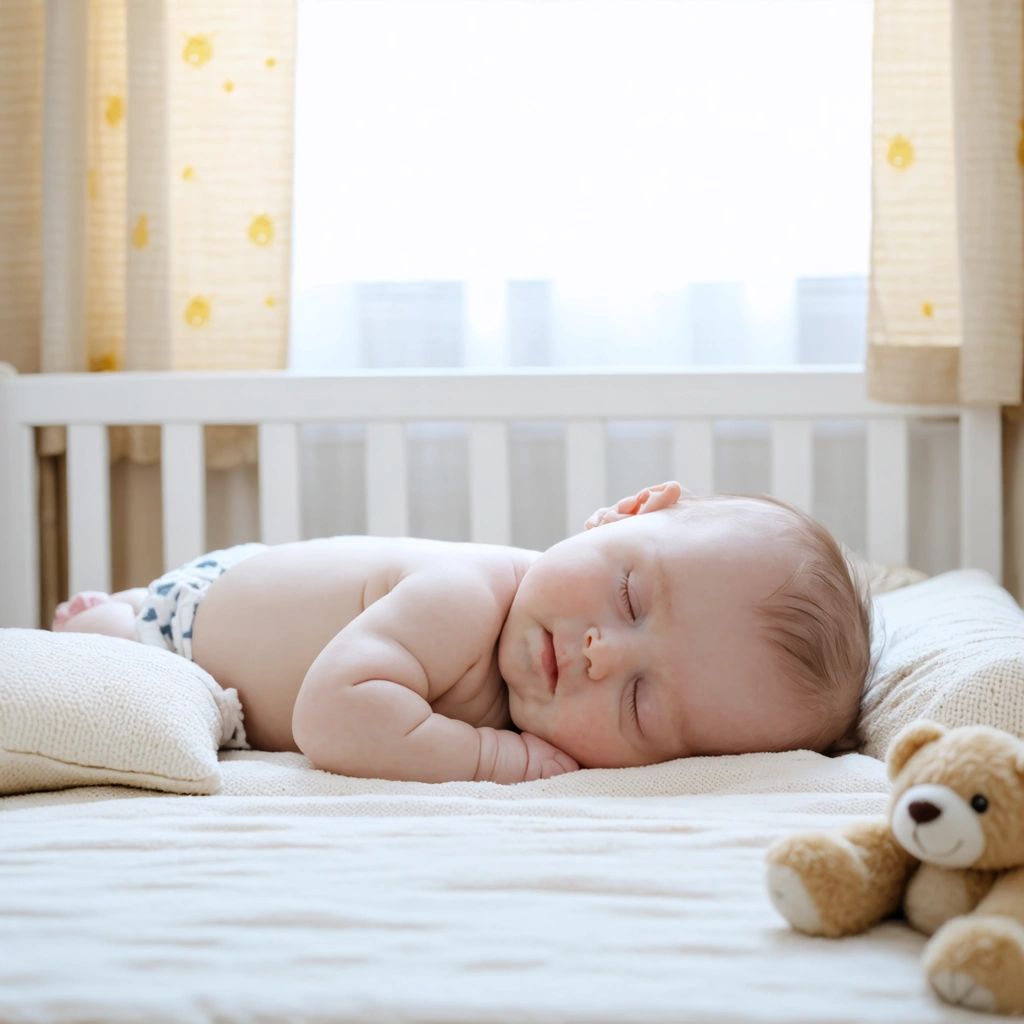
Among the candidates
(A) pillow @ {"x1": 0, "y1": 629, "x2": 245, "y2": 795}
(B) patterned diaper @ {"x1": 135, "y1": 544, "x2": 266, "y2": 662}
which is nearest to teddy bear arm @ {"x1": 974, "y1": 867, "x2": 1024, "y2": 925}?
(A) pillow @ {"x1": 0, "y1": 629, "x2": 245, "y2": 795}

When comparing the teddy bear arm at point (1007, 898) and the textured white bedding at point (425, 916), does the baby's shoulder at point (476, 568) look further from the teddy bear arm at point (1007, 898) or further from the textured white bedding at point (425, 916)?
the teddy bear arm at point (1007, 898)

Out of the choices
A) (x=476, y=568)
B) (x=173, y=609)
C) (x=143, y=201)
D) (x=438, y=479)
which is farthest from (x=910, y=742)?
(x=143, y=201)

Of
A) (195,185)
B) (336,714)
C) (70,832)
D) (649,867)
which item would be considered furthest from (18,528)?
(649,867)

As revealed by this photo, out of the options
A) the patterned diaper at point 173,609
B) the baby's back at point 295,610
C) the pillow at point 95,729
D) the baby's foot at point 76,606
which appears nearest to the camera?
the pillow at point 95,729

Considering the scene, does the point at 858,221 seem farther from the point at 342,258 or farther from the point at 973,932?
the point at 973,932

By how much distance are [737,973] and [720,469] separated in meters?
1.37

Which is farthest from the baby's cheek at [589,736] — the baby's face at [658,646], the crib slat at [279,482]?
the crib slat at [279,482]

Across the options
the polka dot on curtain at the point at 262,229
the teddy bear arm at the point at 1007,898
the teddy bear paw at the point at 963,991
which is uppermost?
the polka dot on curtain at the point at 262,229

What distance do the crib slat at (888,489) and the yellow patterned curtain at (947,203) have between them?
80 millimetres

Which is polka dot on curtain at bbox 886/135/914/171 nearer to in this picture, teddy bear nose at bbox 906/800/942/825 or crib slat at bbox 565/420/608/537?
crib slat at bbox 565/420/608/537

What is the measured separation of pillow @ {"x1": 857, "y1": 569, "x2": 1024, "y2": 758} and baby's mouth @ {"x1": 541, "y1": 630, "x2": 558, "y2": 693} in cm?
28

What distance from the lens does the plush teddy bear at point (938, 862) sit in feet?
1.57

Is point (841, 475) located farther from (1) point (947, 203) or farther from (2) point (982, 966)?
(2) point (982, 966)

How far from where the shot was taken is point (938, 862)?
0.52 m
